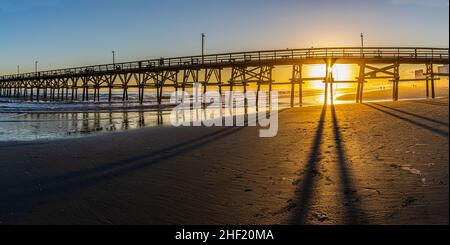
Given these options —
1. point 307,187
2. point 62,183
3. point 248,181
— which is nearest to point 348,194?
point 307,187

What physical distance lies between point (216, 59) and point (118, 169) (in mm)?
27289

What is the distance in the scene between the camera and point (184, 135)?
1259cm

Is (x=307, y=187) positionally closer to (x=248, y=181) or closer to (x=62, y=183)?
(x=248, y=181)

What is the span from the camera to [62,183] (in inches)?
255

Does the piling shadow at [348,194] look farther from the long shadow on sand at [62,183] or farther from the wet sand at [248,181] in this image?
the long shadow on sand at [62,183]

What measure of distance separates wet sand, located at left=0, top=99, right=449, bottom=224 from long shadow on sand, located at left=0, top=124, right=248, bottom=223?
0.07 feet

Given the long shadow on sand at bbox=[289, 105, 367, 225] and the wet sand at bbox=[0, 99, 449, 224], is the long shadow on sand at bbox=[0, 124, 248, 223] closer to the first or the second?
the wet sand at bbox=[0, 99, 449, 224]

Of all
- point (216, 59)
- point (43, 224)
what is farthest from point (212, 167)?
point (216, 59)

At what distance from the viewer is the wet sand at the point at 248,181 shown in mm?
4445

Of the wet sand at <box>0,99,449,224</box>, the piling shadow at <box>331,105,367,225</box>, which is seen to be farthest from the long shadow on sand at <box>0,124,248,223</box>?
the piling shadow at <box>331,105,367,225</box>

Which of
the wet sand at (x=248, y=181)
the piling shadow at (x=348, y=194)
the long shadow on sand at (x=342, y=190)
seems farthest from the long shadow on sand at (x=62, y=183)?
the piling shadow at (x=348, y=194)

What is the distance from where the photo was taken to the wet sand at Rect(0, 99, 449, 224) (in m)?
4.45

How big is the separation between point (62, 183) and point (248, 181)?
3306 millimetres

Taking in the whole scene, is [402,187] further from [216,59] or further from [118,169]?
[216,59]
